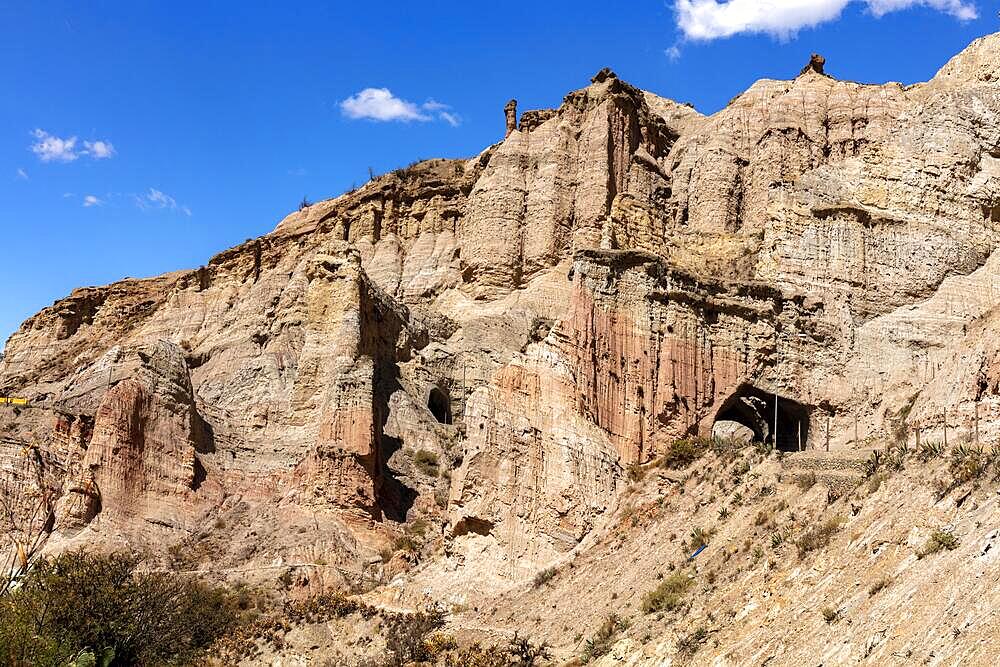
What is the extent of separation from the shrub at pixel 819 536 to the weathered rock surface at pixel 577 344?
6.00 m

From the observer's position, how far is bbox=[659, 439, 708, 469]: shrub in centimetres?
3619

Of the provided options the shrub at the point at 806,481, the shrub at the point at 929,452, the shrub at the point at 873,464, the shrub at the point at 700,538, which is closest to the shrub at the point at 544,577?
the shrub at the point at 700,538

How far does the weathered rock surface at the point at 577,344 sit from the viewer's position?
122 feet

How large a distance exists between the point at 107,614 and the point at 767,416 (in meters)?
21.9

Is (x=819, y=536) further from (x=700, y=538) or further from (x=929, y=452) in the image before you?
(x=700, y=538)

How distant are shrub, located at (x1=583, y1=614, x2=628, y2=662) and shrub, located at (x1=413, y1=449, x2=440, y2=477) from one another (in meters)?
15.2

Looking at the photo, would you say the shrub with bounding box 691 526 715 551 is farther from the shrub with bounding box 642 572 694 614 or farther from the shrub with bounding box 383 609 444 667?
the shrub with bounding box 383 609 444 667

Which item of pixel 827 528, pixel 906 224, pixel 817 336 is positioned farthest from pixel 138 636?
pixel 906 224

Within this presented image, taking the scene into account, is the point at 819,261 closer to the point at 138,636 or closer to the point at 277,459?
the point at 277,459

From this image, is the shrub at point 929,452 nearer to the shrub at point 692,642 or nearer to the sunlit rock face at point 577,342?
the sunlit rock face at point 577,342

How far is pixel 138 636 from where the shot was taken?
103ft

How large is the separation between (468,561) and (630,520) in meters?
4.64

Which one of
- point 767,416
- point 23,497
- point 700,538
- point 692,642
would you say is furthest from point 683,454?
point 23,497

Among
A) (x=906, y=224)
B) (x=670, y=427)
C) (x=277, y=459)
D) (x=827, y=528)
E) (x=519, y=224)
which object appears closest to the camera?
(x=827, y=528)
